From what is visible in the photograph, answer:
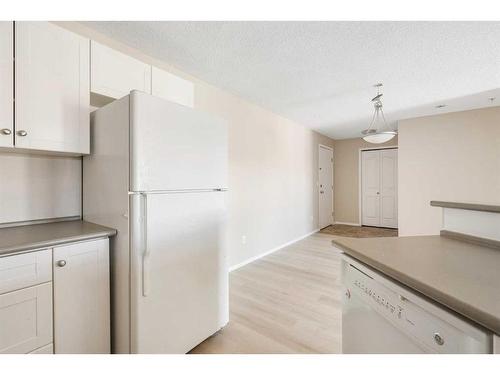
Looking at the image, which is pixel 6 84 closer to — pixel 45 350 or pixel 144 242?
pixel 144 242

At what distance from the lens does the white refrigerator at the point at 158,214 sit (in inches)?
50.7

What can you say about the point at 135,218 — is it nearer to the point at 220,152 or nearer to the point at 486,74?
the point at 220,152

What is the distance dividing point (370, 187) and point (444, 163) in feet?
6.78

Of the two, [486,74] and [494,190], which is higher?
[486,74]

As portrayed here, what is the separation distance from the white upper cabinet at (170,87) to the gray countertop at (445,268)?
1.79 metres

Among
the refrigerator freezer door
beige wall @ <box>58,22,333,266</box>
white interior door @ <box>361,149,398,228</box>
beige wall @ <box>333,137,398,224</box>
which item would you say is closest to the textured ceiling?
beige wall @ <box>58,22,333,266</box>

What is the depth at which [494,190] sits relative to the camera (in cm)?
356

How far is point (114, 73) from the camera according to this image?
5.64 feet

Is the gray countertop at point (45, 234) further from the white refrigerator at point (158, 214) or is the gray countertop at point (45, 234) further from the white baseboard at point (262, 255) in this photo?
the white baseboard at point (262, 255)

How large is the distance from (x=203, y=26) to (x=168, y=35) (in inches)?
12.6

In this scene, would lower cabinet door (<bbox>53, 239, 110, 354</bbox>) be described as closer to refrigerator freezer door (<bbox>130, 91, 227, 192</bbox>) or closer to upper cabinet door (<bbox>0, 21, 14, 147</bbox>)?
refrigerator freezer door (<bbox>130, 91, 227, 192</bbox>)

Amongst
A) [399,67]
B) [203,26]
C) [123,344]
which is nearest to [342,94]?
[399,67]

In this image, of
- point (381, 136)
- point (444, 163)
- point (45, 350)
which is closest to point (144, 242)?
point (45, 350)

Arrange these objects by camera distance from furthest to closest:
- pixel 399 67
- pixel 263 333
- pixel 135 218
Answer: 1. pixel 399 67
2. pixel 263 333
3. pixel 135 218
